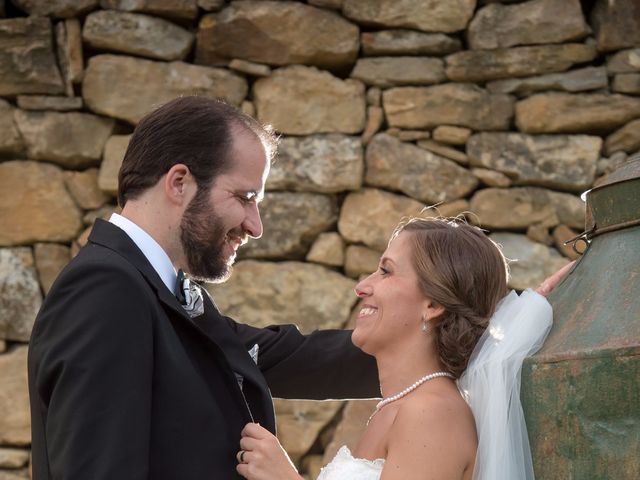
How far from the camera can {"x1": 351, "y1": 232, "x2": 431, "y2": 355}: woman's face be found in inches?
96.3

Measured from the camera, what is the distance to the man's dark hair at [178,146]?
247cm

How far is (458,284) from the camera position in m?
2.42

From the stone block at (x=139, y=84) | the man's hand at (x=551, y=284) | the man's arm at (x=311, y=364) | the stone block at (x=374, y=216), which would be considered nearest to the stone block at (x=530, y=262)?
the stone block at (x=374, y=216)

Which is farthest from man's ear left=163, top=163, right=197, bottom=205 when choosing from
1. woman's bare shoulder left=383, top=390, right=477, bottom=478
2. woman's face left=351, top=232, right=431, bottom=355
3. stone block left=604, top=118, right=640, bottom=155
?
stone block left=604, top=118, right=640, bottom=155

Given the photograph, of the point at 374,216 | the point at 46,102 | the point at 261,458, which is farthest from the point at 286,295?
the point at 261,458

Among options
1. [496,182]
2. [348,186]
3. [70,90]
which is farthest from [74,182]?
[496,182]

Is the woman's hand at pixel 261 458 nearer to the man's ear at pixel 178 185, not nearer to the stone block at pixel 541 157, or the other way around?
the man's ear at pixel 178 185

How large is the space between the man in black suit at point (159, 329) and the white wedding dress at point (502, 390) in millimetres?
393

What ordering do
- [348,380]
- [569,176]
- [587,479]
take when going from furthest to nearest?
1. [569,176]
2. [348,380]
3. [587,479]

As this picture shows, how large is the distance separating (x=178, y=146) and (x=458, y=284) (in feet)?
2.57

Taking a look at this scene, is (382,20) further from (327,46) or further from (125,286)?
(125,286)

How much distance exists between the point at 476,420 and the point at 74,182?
9.90ft

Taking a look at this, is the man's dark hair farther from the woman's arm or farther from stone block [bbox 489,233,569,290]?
stone block [bbox 489,233,569,290]

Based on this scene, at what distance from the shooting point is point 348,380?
297 cm
